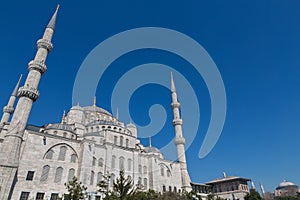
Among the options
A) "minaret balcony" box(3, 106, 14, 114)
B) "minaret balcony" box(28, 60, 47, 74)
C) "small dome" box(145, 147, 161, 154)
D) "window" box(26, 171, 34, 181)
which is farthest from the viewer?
"small dome" box(145, 147, 161, 154)

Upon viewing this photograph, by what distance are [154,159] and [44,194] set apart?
1566 cm

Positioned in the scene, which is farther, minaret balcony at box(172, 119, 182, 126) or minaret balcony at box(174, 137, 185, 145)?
minaret balcony at box(172, 119, 182, 126)

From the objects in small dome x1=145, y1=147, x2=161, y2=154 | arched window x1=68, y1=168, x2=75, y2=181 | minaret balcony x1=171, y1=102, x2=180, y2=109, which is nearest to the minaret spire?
arched window x1=68, y1=168, x2=75, y2=181

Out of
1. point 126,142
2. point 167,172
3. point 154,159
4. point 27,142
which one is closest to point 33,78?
point 27,142

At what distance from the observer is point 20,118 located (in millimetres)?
19969

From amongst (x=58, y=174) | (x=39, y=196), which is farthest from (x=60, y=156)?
(x=39, y=196)

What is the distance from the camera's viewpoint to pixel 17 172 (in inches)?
755

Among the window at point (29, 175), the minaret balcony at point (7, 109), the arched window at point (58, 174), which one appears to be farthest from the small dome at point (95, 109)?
the window at point (29, 175)

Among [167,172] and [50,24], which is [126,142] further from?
[50,24]

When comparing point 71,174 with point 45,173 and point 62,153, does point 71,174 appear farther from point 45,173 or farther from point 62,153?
point 45,173

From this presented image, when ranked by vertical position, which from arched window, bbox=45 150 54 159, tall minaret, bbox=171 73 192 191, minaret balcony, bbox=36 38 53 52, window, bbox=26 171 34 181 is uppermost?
minaret balcony, bbox=36 38 53 52

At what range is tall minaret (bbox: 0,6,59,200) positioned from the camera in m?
17.4

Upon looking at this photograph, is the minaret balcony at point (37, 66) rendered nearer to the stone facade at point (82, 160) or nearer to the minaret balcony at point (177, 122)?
the stone facade at point (82, 160)

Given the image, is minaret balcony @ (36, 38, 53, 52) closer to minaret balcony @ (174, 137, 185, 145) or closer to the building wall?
the building wall
